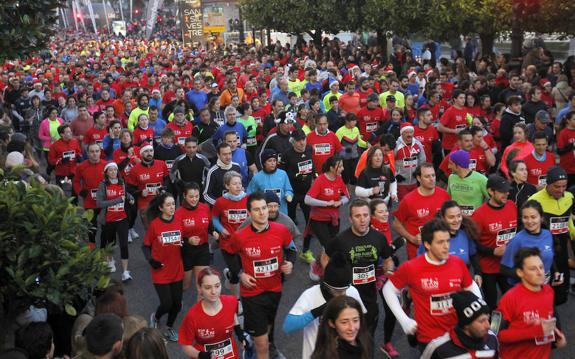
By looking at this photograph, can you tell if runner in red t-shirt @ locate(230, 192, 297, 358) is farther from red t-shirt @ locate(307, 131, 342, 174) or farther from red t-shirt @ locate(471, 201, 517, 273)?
red t-shirt @ locate(307, 131, 342, 174)

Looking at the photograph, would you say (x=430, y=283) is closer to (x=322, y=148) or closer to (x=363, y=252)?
(x=363, y=252)

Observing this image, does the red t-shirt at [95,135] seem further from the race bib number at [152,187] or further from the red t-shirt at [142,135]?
the race bib number at [152,187]

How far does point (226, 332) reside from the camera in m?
5.68

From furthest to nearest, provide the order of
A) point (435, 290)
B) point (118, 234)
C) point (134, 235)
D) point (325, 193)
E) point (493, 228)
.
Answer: point (134, 235) → point (118, 234) → point (325, 193) → point (493, 228) → point (435, 290)

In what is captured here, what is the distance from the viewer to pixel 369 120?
13.3m

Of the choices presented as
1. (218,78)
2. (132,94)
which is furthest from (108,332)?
(218,78)

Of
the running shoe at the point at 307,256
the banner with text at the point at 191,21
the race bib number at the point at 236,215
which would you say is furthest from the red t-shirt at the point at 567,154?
the banner with text at the point at 191,21

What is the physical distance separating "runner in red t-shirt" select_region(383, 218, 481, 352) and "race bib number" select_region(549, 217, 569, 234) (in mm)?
1895

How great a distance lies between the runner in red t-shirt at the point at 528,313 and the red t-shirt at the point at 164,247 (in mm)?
3467

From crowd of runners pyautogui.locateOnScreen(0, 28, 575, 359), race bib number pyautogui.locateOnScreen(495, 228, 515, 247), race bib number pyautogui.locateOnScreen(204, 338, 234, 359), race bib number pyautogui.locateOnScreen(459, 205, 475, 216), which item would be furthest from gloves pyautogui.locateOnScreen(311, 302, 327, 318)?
race bib number pyautogui.locateOnScreen(459, 205, 475, 216)

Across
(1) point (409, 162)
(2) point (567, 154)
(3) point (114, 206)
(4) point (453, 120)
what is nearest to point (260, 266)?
(3) point (114, 206)

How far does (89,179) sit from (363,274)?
4835 millimetres

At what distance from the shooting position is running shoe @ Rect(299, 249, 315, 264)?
31.6 feet

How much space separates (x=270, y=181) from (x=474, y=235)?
2.92 m
